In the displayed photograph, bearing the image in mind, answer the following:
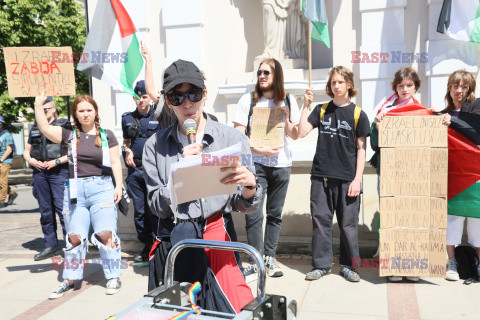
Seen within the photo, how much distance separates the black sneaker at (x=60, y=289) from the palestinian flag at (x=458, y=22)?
16.1ft

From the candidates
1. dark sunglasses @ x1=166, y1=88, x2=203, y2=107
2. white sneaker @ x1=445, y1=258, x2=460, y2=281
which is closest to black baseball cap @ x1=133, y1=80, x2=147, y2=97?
dark sunglasses @ x1=166, y1=88, x2=203, y2=107

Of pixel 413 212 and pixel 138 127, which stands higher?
pixel 138 127

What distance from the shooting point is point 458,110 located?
4.89m

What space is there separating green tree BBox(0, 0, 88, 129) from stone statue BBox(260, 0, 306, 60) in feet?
41.1

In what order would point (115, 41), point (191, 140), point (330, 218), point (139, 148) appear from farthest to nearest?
point (115, 41)
point (139, 148)
point (330, 218)
point (191, 140)

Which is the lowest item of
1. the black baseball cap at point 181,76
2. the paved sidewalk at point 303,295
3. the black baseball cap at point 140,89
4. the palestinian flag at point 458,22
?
the paved sidewalk at point 303,295

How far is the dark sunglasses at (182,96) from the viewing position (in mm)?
2416

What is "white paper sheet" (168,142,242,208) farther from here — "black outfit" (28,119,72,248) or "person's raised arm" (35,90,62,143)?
"black outfit" (28,119,72,248)

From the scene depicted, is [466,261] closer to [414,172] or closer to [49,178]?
[414,172]

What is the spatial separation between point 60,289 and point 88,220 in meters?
0.73

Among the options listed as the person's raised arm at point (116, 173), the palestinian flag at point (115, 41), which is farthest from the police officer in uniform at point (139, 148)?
the palestinian flag at point (115, 41)

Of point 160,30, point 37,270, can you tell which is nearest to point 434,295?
point 37,270

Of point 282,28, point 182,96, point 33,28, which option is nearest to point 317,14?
point 282,28

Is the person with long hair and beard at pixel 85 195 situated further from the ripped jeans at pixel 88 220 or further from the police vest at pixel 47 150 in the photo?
the police vest at pixel 47 150
